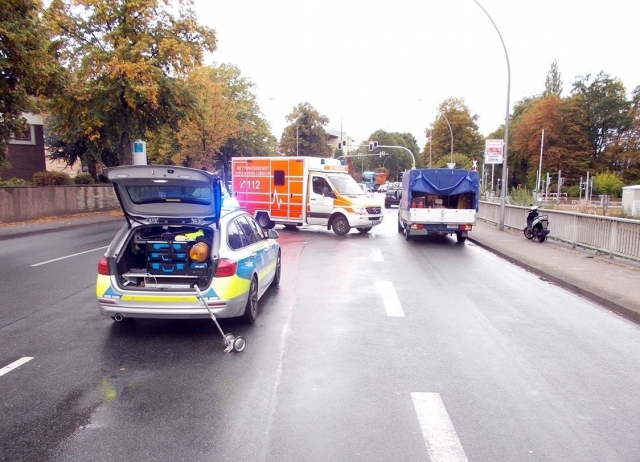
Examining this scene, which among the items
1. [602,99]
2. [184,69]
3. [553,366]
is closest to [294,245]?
[553,366]

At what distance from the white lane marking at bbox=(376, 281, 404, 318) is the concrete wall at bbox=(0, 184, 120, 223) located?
18.0 metres

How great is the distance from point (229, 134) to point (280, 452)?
135ft

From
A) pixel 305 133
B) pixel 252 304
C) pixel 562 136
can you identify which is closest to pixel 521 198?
pixel 252 304

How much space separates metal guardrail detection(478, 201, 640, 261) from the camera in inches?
444

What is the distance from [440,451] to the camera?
11.4 ft

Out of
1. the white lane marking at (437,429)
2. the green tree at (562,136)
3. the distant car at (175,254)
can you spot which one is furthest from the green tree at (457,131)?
the white lane marking at (437,429)

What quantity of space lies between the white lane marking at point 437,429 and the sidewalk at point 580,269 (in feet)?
15.3

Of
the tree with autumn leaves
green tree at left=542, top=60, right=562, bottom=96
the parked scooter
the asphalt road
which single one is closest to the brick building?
the asphalt road

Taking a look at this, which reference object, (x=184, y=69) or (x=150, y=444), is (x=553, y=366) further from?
(x=184, y=69)

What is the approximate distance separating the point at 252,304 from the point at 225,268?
0.86m

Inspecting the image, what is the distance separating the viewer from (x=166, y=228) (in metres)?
6.45

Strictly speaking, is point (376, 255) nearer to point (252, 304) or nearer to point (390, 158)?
point (252, 304)

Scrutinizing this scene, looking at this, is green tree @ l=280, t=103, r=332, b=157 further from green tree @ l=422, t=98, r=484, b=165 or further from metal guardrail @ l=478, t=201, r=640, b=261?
metal guardrail @ l=478, t=201, r=640, b=261

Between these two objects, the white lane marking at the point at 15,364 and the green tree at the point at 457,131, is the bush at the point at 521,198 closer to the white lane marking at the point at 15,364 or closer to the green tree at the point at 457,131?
the white lane marking at the point at 15,364
